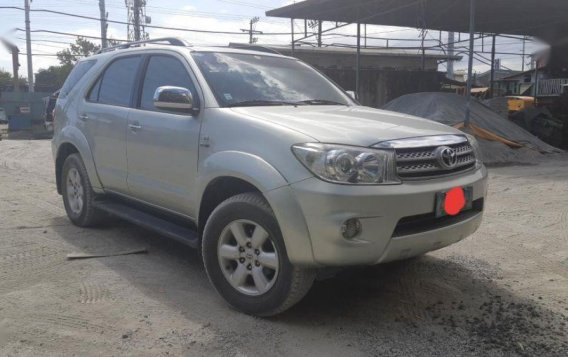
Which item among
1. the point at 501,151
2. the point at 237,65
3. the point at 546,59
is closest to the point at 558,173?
the point at 501,151

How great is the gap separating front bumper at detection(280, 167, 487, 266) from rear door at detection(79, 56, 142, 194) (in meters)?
2.37

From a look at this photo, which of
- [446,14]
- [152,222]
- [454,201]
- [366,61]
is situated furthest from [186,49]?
[366,61]

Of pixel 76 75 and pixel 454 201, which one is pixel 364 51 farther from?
pixel 454 201

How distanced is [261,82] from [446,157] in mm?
1715

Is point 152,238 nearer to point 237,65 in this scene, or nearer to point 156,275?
point 156,275

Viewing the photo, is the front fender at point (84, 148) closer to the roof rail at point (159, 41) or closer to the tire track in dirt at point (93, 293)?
the roof rail at point (159, 41)

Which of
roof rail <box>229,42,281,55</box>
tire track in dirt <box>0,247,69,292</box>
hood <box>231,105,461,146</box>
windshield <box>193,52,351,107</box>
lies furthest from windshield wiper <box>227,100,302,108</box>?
tire track in dirt <box>0,247,69,292</box>

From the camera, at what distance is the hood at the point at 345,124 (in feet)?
11.0

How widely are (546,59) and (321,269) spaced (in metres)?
21.1

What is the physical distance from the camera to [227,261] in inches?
148

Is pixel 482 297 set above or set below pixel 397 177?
below

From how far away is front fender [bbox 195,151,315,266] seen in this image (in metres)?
3.20

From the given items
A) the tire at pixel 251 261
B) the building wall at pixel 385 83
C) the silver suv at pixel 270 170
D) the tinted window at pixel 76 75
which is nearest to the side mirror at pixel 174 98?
the silver suv at pixel 270 170

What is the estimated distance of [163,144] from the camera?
4.36 m
